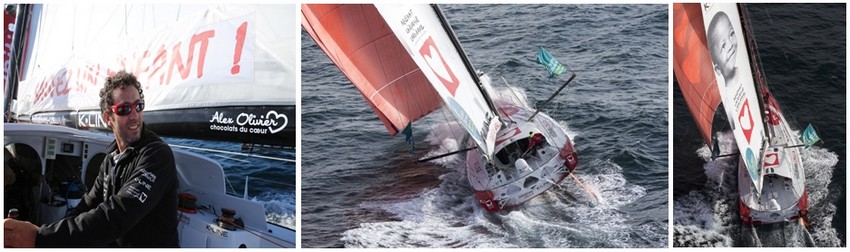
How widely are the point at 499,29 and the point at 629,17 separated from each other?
90 centimetres

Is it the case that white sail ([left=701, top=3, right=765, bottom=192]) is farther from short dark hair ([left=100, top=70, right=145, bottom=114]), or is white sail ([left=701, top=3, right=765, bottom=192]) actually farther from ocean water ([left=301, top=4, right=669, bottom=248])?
short dark hair ([left=100, top=70, right=145, bottom=114])

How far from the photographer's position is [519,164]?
266 inches

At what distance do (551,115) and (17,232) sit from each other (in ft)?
12.0

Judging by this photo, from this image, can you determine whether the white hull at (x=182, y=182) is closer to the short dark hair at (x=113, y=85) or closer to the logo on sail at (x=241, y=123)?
the short dark hair at (x=113, y=85)

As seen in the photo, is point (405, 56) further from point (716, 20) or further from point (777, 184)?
point (777, 184)

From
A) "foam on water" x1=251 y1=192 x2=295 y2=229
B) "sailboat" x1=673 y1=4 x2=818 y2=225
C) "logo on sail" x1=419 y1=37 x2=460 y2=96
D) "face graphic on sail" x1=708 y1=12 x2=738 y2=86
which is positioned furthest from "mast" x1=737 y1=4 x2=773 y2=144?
"foam on water" x1=251 y1=192 x2=295 y2=229

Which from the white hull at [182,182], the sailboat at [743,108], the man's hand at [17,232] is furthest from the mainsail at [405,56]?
the man's hand at [17,232]

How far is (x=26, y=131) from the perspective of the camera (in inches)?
221

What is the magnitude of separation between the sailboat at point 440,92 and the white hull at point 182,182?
1187 millimetres

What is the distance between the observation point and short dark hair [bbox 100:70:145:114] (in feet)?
17.4

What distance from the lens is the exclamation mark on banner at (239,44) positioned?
17.1 ft

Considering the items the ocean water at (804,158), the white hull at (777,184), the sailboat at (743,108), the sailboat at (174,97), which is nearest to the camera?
the sailboat at (174,97)

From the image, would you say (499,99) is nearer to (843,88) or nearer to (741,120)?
(741,120)

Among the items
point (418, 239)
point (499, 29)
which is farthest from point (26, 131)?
point (499, 29)
